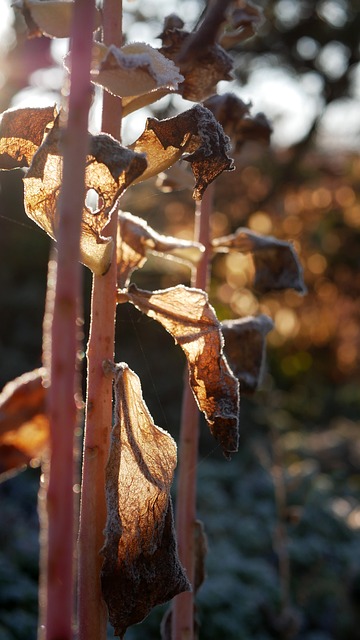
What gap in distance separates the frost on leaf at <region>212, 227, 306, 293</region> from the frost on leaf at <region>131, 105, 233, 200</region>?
336 mm

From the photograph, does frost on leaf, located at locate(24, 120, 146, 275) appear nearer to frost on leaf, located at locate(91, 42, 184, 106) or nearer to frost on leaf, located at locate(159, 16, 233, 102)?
frost on leaf, located at locate(91, 42, 184, 106)

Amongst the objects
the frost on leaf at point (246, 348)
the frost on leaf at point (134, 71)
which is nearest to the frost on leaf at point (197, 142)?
the frost on leaf at point (134, 71)

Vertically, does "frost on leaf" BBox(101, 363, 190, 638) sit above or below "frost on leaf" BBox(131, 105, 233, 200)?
below

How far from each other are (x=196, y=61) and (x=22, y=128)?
21 centimetres

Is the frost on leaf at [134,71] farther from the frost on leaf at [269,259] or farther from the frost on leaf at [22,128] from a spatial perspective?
the frost on leaf at [269,259]

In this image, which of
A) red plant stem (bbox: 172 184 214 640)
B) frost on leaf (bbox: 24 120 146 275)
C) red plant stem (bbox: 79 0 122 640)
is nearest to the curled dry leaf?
red plant stem (bbox: 79 0 122 640)

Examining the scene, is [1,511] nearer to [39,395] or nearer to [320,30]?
[39,395]

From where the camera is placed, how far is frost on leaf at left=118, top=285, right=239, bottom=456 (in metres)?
0.55

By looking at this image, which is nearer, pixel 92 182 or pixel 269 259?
pixel 92 182

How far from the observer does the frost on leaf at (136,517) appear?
535 millimetres

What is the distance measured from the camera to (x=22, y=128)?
1.79 feet

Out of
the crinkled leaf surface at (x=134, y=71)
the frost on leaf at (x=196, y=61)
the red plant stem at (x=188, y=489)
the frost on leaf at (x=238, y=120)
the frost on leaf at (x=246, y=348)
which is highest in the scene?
the frost on leaf at (x=238, y=120)

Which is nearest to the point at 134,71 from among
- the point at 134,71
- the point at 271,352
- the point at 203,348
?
the point at 134,71

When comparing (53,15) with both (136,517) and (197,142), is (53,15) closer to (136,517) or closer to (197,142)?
(197,142)
